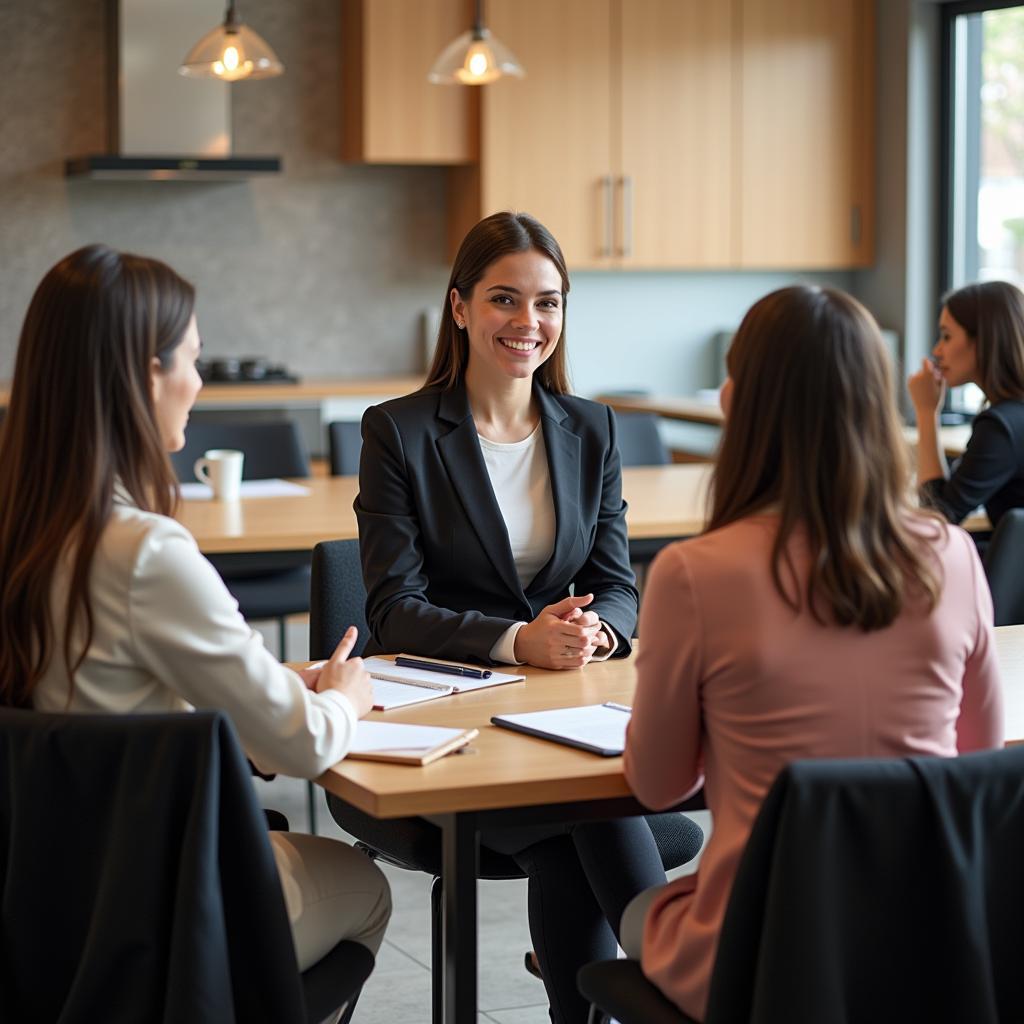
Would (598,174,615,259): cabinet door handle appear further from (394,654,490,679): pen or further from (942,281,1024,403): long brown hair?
(394,654,490,679): pen

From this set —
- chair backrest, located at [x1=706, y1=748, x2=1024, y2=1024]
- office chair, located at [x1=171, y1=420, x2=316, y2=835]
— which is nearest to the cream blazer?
chair backrest, located at [x1=706, y1=748, x2=1024, y2=1024]

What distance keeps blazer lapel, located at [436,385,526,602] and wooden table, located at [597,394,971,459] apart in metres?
2.19

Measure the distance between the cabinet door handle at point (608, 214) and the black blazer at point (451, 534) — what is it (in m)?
3.80

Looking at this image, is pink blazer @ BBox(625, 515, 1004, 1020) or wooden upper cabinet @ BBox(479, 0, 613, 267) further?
wooden upper cabinet @ BBox(479, 0, 613, 267)

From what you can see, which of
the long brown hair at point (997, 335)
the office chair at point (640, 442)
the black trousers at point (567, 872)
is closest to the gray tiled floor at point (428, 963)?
the black trousers at point (567, 872)

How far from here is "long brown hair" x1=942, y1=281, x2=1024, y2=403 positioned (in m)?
3.53

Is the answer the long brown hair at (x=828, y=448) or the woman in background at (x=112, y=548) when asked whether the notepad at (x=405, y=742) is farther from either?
the long brown hair at (x=828, y=448)

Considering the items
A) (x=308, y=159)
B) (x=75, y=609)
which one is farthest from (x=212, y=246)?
(x=75, y=609)

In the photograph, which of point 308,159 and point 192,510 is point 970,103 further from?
point 192,510

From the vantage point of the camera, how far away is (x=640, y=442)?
4512 mm

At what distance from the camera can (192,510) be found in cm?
354

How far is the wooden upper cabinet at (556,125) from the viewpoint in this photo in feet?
19.7

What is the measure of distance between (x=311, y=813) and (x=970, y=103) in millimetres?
4348

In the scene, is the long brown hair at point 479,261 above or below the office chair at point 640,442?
above
